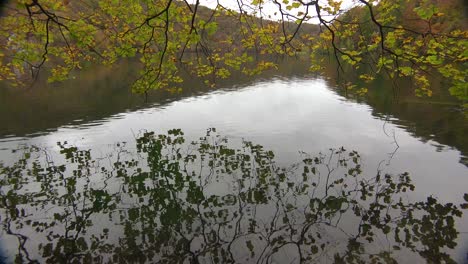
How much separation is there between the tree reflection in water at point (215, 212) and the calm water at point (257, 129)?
140 mm

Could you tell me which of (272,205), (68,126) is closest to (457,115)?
(272,205)

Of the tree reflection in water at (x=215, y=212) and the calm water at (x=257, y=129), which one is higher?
the calm water at (x=257, y=129)

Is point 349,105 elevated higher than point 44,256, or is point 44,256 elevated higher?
point 349,105

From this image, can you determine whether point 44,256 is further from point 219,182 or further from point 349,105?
point 349,105

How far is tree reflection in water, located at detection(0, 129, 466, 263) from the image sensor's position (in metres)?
9.76

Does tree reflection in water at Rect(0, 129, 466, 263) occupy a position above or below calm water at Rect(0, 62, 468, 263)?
below

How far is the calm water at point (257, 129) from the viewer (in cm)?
1171

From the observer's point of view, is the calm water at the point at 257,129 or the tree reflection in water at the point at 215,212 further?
the calm water at the point at 257,129

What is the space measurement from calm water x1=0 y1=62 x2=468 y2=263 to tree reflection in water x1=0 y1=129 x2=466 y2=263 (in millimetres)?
140

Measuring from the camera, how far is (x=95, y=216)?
38.7ft

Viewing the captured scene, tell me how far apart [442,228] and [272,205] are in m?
5.71

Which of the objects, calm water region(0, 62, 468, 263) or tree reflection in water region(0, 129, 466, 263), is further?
calm water region(0, 62, 468, 263)

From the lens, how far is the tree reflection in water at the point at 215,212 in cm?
976

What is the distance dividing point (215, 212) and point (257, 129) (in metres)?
12.0
